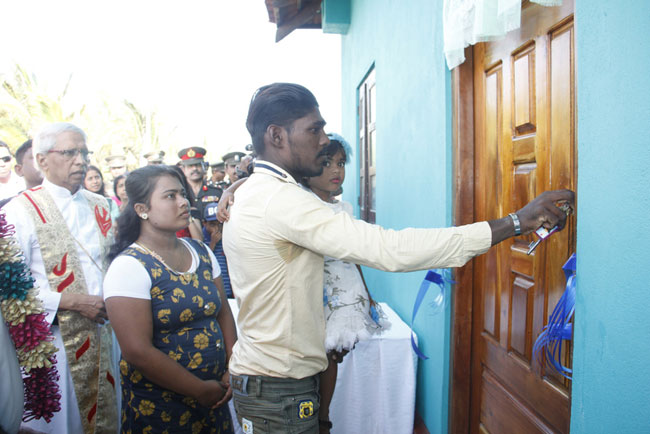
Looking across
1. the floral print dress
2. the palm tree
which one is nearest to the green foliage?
the palm tree

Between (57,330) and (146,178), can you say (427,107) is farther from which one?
(57,330)

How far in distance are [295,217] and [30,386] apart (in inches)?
71.1

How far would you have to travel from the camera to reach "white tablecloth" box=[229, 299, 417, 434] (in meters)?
3.20

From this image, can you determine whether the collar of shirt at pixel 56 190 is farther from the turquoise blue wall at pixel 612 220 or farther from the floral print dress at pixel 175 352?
the turquoise blue wall at pixel 612 220

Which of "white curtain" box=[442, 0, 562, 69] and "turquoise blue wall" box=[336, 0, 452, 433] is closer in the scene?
"white curtain" box=[442, 0, 562, 69]

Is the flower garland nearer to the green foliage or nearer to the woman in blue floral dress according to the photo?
the woman in blue floral dress

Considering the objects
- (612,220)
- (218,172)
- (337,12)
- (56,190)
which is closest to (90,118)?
(218,172)

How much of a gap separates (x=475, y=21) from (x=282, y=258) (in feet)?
4.15

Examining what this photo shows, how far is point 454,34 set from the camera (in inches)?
84.7

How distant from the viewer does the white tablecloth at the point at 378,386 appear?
320cm

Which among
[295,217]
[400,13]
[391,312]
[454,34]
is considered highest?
[400,13]

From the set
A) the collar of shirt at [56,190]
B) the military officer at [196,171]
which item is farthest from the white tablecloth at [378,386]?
the military officer at [196,171]

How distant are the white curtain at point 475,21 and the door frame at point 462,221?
9.6 inches

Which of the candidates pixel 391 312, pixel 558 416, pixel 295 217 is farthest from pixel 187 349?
pixel 391 312
